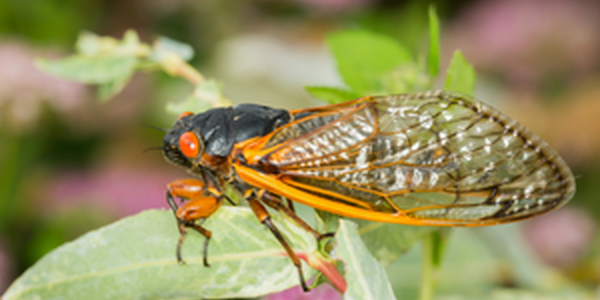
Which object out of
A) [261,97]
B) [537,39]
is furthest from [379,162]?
[537,39]

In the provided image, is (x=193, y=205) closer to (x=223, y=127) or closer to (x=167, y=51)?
(x=223, y=127)

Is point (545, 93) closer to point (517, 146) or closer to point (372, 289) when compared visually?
point (517, 146)

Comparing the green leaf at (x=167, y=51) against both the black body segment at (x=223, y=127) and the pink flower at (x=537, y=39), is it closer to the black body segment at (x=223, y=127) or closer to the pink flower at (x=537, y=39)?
the black body segment at (x=223, y=127)

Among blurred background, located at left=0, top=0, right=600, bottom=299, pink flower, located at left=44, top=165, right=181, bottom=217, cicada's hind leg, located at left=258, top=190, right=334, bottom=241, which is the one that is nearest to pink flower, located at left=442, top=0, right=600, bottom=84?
blurred background, located at left=0, top=0, right=600, bottom=299

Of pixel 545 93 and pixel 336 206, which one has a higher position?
pixel 336 206

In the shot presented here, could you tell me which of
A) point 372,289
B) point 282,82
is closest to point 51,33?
point 282,82

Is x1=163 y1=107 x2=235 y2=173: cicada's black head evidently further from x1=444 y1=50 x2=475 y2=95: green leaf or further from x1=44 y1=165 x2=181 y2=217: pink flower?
x1=44 y1=165 x2=181 y2=217: pink flower

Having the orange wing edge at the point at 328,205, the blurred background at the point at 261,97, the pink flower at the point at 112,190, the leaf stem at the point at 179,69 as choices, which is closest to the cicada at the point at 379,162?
the orange wing edge at the point at 328,205
